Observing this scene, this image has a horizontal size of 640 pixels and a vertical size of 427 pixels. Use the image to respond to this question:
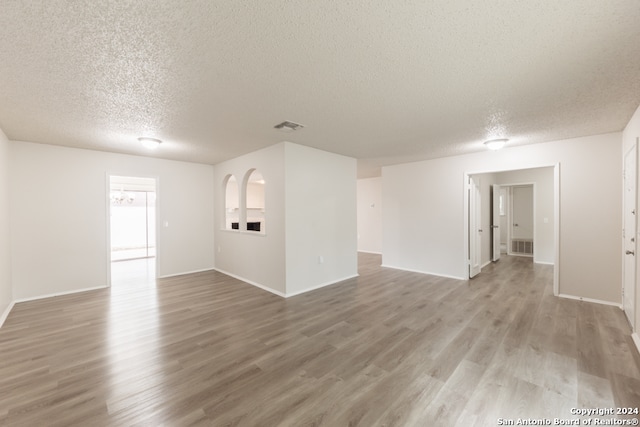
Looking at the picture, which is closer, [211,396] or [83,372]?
[211,396]

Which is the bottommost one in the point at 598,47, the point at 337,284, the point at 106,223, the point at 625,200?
the point at 337,284

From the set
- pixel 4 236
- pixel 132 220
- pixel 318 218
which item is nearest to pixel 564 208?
pixel 318 218

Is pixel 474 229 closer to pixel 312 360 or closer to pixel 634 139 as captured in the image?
→ pixel 634 139

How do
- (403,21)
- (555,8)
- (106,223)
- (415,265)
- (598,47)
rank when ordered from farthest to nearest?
1. (415,265)
2. (106,223)
3. (598,47)
4. (403,21)
5. (555,8)

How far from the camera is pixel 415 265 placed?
598 centimetres

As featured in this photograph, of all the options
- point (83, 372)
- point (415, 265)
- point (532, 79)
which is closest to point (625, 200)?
point (532, 79)

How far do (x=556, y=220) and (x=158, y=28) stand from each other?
19.1ft

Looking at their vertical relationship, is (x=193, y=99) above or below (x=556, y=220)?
above

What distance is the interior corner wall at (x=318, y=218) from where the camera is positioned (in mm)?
4402

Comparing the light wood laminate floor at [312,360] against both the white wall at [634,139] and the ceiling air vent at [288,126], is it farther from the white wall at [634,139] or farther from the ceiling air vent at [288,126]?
the ceiling air vent at [288,126]

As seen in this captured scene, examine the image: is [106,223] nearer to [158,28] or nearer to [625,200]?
[158,28]

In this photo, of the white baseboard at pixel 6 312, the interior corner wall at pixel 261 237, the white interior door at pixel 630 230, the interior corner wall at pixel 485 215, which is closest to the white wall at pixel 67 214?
the white baseboard at pixel 6 312

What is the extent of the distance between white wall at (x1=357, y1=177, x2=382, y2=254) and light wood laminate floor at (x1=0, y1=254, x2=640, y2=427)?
4.49 meters

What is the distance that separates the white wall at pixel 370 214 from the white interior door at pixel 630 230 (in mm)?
5553
